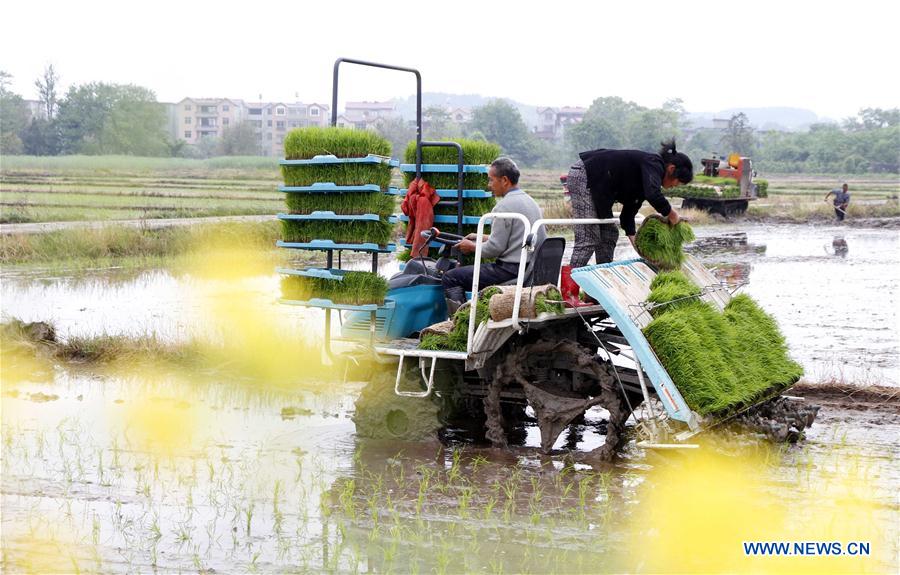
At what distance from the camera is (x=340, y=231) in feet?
27.8

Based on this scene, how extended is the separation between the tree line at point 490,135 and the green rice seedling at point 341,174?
197ft

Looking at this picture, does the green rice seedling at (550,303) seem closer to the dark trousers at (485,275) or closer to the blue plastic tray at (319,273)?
the dark trousers at (485,275)

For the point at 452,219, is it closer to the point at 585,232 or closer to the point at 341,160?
the point at 585,232

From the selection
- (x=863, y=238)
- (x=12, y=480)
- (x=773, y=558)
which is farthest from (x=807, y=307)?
(x=863, y=238)

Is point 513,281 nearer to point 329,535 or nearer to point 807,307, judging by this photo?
point 329,535

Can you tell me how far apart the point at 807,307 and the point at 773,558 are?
38.0 ft

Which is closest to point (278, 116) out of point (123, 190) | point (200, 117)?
point (200, 117)

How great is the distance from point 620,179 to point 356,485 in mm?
3097

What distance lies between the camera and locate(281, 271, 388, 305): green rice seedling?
8.30 m

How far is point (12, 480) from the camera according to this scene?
24.8ft

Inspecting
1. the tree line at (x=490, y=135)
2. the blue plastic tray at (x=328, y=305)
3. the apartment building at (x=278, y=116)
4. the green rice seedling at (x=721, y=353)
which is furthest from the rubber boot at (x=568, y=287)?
the apartment building at (x=278, y=116)

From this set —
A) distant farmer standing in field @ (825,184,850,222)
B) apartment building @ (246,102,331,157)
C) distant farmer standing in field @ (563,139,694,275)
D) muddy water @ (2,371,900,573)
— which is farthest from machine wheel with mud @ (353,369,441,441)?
apartment building @ (246,102,331,157)

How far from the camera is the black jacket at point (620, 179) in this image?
8.27 m

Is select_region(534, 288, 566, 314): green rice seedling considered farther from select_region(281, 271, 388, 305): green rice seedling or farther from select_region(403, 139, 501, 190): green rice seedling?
select_region(403, 139, 501, 190): green rice seedling
